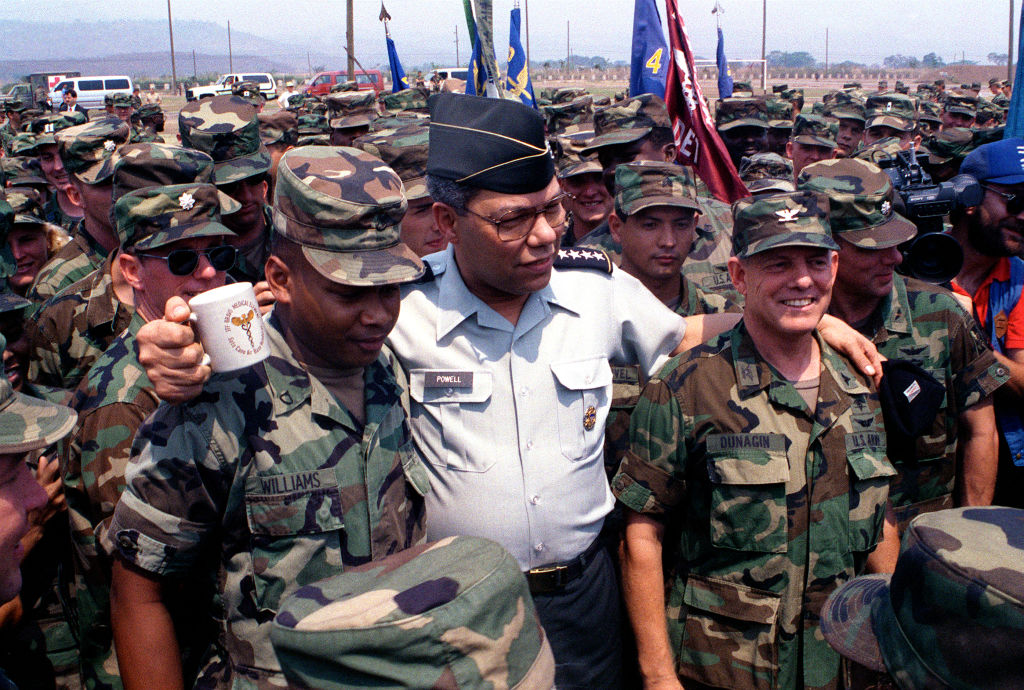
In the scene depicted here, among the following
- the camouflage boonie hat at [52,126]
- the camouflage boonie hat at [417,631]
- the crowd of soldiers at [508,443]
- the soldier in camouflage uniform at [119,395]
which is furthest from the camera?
the camouflage boonie hat at [52,126]

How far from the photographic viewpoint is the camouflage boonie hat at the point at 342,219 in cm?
211

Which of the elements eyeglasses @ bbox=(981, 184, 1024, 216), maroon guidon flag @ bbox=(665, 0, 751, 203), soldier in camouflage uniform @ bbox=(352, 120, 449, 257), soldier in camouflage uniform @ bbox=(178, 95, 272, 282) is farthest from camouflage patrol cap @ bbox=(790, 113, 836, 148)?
soldier in camouflage uniform @ bbox=(178, 95, 272, 282)

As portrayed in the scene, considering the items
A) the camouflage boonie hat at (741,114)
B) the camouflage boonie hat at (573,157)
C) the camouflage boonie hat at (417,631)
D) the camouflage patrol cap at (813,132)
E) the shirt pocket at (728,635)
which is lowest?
the shirt pocket at (728,635)

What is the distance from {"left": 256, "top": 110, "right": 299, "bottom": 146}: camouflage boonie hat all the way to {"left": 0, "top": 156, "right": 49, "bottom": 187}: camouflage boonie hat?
2.41m

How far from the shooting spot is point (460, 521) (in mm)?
2664

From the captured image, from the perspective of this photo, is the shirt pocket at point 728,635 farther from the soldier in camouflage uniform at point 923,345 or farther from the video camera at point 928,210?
the video camera at point 928,210

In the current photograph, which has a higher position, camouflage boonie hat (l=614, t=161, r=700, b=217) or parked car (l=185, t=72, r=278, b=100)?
parked car (l=185, t=72, r=278, b=100)

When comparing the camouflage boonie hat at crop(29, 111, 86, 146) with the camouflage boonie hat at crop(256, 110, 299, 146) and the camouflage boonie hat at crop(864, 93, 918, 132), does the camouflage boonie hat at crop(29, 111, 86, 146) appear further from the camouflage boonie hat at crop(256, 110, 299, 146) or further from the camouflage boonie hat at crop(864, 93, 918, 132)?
the camouflage boonie hat at crop(864, 93, 918, 132)

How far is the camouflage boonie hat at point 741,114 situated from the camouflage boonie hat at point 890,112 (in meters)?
1.52

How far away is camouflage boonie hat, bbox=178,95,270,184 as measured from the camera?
4691mm

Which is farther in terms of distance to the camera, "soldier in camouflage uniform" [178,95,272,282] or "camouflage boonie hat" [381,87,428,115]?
"camouflage boonie hat" [381,87,428,115]

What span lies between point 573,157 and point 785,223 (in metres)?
3.93

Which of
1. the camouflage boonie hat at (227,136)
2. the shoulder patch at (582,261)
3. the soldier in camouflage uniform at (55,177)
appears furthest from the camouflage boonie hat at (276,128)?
the shoulder patch at (582,261)

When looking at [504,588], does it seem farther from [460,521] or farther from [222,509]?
[460,521]
